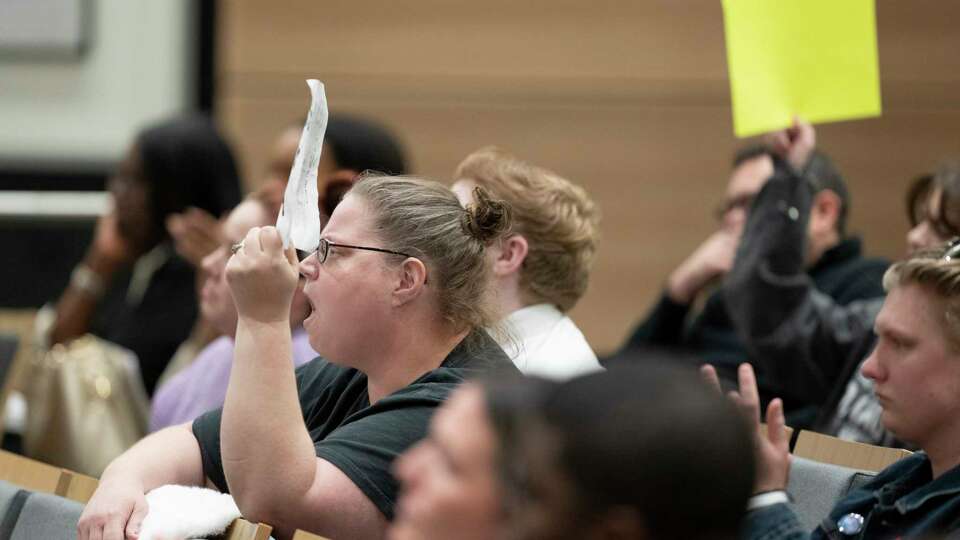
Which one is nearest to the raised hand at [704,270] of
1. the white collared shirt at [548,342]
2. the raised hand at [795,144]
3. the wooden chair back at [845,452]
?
the raised hand at [795,144]

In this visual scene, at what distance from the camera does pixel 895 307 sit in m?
1.97

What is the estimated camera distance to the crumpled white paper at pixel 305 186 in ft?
6.17

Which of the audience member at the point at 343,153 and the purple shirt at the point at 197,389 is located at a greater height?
the audience member at the point at 343,153

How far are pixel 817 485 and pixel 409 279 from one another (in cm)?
66

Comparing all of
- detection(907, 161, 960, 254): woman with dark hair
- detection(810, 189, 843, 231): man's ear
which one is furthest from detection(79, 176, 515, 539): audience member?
detection(810, 189, 843, 231): man's ear

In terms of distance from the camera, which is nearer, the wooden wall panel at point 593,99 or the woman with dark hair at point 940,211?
the woman with dark hair at point 940,211

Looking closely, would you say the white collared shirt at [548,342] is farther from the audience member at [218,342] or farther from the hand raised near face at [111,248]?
the hand raised near face at [111,248]

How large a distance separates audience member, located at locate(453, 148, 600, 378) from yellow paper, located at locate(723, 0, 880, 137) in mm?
328

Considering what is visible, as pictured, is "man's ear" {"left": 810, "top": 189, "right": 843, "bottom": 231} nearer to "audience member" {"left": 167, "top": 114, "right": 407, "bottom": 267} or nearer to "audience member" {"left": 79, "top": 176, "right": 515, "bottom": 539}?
"audience member" {"left": 167, "top": 114, "right": 407, "bottom": 267}

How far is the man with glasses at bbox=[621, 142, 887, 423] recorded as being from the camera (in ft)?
10.5

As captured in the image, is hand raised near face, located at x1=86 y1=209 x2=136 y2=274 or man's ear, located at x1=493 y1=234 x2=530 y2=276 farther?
hand raised near face, located at x1=86 y1=209 x2=136 y2=274

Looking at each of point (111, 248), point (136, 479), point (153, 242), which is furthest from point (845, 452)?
point (111, 248)

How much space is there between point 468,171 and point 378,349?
0.71 m

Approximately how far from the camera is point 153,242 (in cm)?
434
